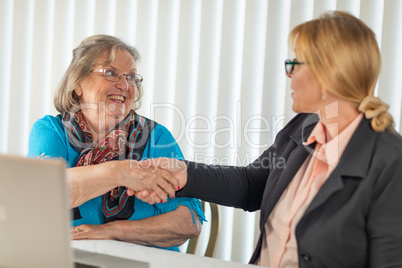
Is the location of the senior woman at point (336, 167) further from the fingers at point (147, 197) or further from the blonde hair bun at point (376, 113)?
the fingers at point (147, 197)

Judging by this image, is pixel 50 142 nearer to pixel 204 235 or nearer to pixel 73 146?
pixel 73 146

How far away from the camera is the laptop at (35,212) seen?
894 millimetres

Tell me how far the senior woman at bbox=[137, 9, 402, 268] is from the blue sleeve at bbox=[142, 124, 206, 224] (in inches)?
15.4

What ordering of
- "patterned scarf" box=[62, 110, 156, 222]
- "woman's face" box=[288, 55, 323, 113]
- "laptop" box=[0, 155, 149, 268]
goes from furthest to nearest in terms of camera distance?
"patterned scarf" box=[62, 110, 156, 222] → "woman's face" box=[288, 55, 323, 113] → "laptop" box=[0, 155, 149, 268]

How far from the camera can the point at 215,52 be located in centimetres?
273

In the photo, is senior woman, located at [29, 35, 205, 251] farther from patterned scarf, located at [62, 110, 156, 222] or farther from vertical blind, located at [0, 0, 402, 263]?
vertical blind, located at [0, 0, 402, 263]

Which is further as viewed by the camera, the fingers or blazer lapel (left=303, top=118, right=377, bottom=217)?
the fingers

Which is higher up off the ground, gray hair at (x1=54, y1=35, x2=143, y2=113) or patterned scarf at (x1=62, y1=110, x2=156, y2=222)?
gray hair at (x1=54, y1=35, x2=143, y2=113)

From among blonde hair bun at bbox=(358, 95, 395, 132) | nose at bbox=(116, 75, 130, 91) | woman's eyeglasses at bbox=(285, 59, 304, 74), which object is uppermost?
woman's eyeglasses at bbox=(285, 59, 304, 74)

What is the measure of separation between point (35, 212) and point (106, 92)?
1271 mm

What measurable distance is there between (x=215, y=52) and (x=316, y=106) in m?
1.29

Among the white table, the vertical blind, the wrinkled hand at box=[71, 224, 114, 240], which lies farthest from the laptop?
the vertical blind

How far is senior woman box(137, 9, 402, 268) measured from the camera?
130 centimetres

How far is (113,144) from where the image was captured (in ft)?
6.75
